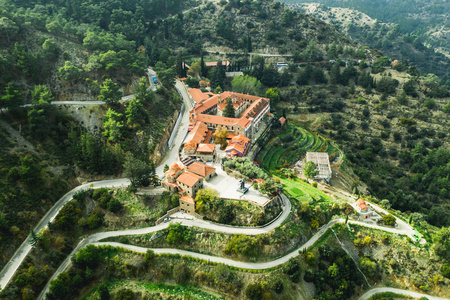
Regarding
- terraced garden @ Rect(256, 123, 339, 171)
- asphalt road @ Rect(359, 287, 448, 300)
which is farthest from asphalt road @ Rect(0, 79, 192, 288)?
asphalt road @ Rect(359, 287, 448, 300)

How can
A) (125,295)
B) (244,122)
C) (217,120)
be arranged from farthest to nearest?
(217,120)
(244,122)
(125,295)

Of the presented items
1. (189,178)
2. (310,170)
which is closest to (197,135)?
(189,178)

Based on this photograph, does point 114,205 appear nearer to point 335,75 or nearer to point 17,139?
point 17,139

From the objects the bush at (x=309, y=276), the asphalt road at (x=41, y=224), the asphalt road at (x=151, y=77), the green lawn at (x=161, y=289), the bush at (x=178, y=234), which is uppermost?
the asphalt road at (x=151, y=77)

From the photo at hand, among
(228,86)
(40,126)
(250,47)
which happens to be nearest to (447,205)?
(228,86)

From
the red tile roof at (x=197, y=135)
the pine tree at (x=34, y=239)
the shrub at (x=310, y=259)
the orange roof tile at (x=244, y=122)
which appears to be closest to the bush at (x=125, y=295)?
the pine tree at (x=34, y=239)

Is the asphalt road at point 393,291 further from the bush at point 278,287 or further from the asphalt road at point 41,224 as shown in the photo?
the asphalt road at point 41,224

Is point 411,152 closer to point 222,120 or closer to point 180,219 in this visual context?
point 222,120
